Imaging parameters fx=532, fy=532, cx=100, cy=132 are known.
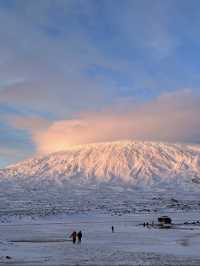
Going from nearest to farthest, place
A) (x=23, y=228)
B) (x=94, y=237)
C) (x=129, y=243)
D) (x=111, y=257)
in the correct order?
(x=111, y=257) → (x=129, y=243) → (x=94, y=237) → (x=23, y=228)

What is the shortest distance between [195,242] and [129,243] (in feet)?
18.6

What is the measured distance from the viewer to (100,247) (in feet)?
135

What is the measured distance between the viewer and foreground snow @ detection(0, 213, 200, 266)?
3338 centimetres

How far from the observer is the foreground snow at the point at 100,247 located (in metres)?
33.4

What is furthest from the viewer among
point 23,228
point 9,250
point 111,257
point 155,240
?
point 23,228

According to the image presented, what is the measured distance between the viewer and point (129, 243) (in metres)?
44.2

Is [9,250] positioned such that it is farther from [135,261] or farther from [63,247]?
[135,261]

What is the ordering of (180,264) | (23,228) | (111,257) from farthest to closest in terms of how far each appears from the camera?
1. (23,228)
2. (111,257)
3. (180,264)

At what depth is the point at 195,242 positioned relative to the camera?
45.0m

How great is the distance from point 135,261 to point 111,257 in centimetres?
245

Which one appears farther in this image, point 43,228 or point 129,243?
point 43,228

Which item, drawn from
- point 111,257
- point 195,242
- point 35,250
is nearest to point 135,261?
point 111,257

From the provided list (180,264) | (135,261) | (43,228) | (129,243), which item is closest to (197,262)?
(180,264)

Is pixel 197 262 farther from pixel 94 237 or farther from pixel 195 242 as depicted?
pixel 94 237
